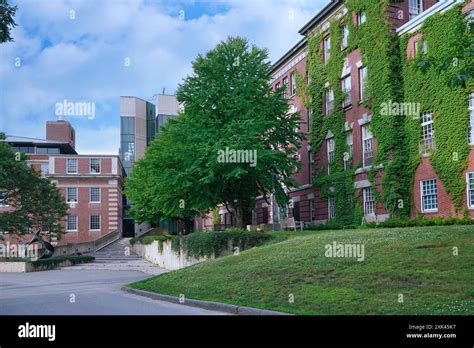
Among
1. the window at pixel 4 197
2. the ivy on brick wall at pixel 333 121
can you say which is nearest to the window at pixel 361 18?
the ivy on brick wall at pixel 333 121

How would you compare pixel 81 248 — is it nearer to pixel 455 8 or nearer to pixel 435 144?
pixel 435 144

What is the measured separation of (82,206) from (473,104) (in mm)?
51482

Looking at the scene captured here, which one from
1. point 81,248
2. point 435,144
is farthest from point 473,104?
point 81,248

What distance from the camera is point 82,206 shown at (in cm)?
6831

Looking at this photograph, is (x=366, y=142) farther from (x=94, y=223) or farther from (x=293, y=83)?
(x=94, y=223)


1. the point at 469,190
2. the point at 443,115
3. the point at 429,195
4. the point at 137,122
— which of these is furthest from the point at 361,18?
the point at 137,122

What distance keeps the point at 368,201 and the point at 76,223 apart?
43136 millimetres

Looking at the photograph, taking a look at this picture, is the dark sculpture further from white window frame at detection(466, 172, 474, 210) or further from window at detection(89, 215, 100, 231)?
white window frame at detection(466, 172, 474, 210)

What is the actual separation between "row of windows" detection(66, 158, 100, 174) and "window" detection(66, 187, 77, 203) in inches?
84.9

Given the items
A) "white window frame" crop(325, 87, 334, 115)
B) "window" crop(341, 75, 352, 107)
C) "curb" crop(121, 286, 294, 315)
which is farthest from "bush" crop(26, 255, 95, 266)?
"window" crop(341, 75, 352, 107)

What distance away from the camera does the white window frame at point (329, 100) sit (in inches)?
1601

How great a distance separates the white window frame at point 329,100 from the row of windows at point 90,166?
37036 mm

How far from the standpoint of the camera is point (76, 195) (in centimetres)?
6806
